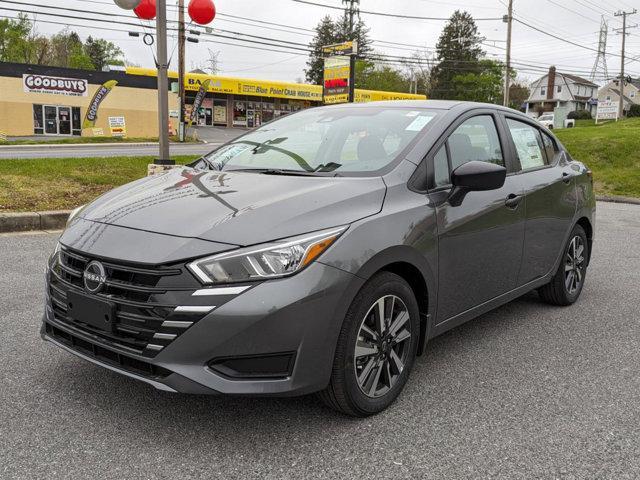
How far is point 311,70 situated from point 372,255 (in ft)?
274

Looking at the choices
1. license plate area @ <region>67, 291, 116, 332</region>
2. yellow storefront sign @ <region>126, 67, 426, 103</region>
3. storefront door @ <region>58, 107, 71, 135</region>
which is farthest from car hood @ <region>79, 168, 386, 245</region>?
yellow storefront sign @ <region>126, 67, 426, 103</region>

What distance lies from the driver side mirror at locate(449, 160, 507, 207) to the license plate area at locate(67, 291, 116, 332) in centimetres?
188

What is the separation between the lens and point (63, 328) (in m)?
2.73

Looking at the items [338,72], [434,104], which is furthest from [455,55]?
[434,104]

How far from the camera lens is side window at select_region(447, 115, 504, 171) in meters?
3.49

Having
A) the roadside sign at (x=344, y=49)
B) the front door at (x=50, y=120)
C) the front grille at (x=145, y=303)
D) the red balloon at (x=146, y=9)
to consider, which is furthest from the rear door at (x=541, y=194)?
the front door at (x=50, y=120)

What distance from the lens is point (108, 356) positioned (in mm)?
2568

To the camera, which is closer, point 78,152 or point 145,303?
point 145,303

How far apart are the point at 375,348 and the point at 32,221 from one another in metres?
5.98

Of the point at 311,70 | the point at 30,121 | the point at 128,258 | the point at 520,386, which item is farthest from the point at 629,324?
the point at 311,70

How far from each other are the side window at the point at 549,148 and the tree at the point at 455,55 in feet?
262

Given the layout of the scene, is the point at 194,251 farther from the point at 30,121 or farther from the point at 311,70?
the point at 311,70

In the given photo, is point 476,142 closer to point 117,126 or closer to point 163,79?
point 163,79

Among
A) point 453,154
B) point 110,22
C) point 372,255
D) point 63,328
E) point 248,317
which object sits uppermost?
point 110,22
